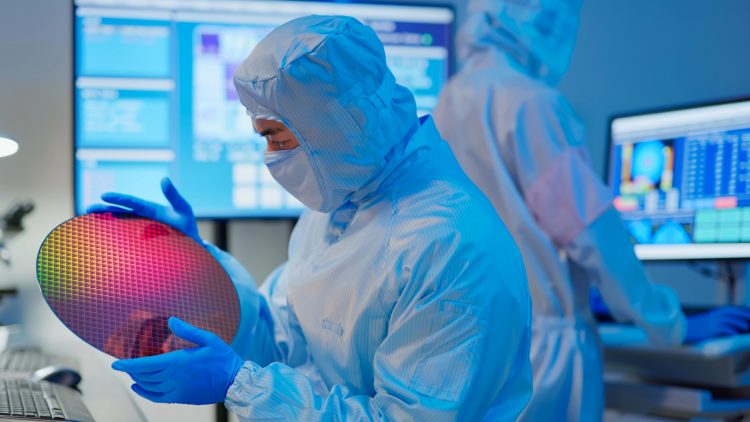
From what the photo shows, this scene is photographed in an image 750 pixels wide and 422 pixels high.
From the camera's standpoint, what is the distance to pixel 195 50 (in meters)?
2.25

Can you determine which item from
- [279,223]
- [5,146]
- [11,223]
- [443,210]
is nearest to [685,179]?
[279,223]

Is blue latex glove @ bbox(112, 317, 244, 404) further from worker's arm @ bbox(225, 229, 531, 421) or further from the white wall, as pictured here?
the white wall

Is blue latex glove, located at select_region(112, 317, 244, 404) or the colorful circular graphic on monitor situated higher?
the colorful circular graphic on monitor

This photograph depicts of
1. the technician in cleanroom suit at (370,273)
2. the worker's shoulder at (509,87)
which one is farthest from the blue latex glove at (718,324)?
the technician in cleanroom suit at (370,273)

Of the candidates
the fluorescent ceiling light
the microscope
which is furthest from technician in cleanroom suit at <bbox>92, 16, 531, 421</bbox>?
the microscope

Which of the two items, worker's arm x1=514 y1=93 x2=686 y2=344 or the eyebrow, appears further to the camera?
worker's arm x1=514 y1=93 x2=686 y2=344

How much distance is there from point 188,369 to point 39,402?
34 centimetres

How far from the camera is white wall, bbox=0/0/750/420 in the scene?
7.46 ft

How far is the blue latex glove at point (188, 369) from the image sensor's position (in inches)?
41.1

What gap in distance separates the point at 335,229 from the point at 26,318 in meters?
1.46

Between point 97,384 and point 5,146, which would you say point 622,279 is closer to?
point 97,384

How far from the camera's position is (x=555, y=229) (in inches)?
71.8

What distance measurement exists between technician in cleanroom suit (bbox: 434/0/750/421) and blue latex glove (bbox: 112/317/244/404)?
881 millimetres

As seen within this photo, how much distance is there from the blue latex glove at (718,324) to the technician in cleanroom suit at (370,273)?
3.34 feet
